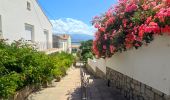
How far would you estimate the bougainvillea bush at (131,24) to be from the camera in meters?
5.32

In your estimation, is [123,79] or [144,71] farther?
[123,79]

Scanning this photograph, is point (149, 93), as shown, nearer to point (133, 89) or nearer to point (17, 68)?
point (133, 89)

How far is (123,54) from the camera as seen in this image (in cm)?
909

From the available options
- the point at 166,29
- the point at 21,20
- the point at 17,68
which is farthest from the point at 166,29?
the point at 21,20

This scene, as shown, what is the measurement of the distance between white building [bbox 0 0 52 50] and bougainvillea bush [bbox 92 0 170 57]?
22.3ft

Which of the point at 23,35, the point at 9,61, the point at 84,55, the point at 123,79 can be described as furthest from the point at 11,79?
the point at 84,55

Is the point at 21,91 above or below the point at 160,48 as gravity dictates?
below

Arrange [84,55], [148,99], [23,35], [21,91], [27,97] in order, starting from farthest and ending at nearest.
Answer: [84,55]
[23,35]
[27,97]
[21,91]
[148,99]

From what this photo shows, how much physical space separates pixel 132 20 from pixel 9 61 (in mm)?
4658

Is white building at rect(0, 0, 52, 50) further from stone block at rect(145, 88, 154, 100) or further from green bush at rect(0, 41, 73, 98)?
stone block at rect(145, 88, 154, 100)

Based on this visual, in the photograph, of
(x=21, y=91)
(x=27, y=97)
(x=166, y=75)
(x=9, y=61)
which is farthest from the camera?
(x=27, y=97)

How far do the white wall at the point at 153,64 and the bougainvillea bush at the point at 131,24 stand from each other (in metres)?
0.22

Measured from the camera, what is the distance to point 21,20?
1781 cm

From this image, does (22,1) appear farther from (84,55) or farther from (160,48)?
(84,55)
